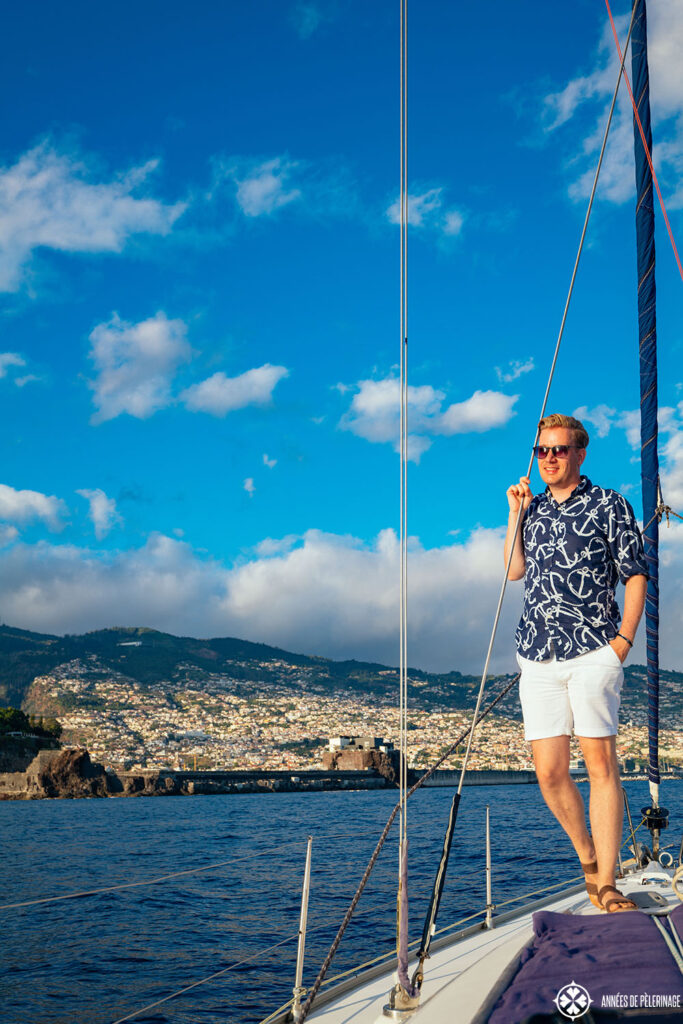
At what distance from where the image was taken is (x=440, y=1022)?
6.80 feet

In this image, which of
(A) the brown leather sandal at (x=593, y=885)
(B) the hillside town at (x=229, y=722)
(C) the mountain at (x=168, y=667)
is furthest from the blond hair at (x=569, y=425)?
(C) the mountain at (x=168, y=667)

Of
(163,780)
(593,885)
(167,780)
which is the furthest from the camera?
(167,780)

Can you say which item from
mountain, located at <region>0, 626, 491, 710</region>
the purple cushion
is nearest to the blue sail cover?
the purple cushion

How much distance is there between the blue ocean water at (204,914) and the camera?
10914 millimetres

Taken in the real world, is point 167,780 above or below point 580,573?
below

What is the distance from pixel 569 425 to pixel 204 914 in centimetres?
1808

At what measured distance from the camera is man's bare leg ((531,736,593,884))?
10.0ft

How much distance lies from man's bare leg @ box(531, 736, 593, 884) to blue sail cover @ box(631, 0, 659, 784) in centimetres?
280

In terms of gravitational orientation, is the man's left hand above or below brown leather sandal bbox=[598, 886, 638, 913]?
above

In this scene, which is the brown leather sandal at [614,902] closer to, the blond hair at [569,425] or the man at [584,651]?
the man at [584,651]

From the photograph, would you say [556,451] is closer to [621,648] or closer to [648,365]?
[621,648]

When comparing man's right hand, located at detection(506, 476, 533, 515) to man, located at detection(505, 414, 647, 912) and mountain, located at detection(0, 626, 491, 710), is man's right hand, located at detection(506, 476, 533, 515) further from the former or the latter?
mountain, located at detection(0, 626, 491, 710)

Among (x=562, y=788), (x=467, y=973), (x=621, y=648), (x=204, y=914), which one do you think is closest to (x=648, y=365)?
(x=621, y=648)

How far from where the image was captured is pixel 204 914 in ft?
59.1
